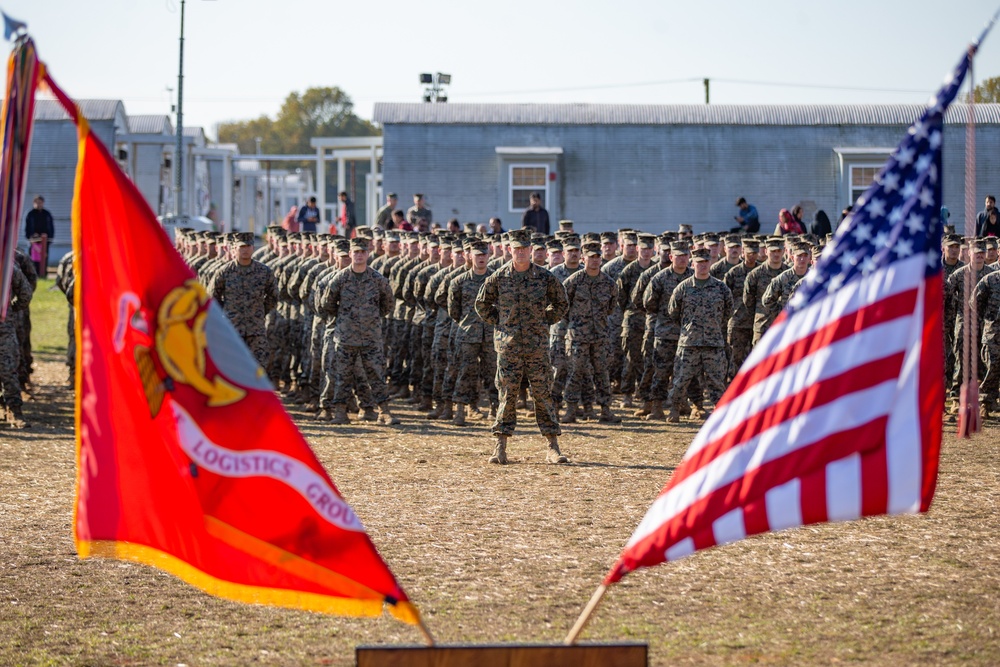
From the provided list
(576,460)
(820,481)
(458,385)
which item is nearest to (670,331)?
(458,385)

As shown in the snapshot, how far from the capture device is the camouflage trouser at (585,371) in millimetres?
16828

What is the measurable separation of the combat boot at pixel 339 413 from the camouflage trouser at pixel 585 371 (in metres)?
2.77

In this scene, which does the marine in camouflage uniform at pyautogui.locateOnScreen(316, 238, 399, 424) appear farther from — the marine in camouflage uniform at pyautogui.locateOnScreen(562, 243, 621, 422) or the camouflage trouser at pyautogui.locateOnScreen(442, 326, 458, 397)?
the marine in camouflage uniform at pyautogui.locateOnScreen(562, 243, 621, 422)

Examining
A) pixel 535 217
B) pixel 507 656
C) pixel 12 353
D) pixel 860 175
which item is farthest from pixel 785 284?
pixel 860 175

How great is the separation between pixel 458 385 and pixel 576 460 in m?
3.23

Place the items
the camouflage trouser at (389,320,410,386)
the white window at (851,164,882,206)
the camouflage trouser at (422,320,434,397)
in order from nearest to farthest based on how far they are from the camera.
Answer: the camouflage trouser at (422,320,434,397)
the camouflage trouser at (389,320,410,386)
the white window at (851,164,882,206)

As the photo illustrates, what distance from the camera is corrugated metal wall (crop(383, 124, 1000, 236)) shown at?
35.9m


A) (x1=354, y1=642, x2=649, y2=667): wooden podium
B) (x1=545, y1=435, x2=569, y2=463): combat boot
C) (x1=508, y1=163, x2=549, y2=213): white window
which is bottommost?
(x1=354, y1=642, x2=649, y2=667): wooden podium

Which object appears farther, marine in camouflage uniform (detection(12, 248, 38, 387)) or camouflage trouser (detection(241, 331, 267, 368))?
marine in camouflage uniform (detection(12, 248, 38, 387))

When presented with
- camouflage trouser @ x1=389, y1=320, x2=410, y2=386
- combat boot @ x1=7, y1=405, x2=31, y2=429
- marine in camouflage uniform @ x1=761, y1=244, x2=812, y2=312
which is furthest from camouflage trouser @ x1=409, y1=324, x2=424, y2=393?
combat boot @ x1=7, y1=405, x2=31, y2=429

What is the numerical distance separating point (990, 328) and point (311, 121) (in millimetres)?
117500

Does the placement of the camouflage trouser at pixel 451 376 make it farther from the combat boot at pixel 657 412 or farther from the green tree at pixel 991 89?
the green tree at pixel 991 89

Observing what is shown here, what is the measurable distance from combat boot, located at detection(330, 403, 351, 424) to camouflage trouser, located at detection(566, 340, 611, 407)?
2.77 metres

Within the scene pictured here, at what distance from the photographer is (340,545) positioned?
16.9 feet
